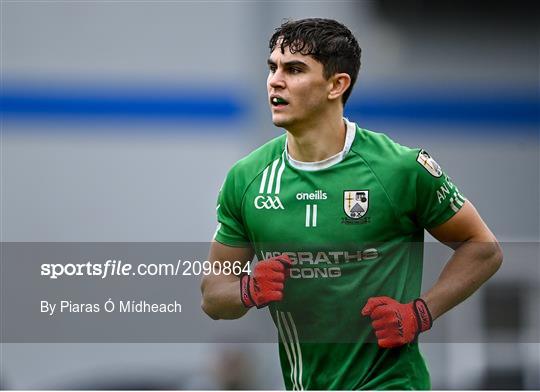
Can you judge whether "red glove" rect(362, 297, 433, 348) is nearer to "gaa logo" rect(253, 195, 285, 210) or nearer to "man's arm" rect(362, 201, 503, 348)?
"man's arm" rect(362, 201, 503, 348)

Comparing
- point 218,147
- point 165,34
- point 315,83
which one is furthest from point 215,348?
point 165,34

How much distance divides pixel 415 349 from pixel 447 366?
80 cm

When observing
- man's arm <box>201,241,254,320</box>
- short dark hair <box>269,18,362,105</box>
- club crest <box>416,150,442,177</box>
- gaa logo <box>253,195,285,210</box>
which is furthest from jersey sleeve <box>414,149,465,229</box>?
man's arm <box>201,241,254,320</box>

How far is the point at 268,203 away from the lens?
153 inches

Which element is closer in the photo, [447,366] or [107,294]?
[107,294]

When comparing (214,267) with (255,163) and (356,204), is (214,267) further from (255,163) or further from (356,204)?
(356,204)

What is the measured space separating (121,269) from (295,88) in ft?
3.39

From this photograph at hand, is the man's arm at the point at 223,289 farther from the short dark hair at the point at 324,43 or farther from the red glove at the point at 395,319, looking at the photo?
the short dark hair at the point at 324,43

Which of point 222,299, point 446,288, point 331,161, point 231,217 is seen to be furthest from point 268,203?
point 446,288

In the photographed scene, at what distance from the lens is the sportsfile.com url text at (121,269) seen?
412 centimetres

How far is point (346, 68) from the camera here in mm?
3891

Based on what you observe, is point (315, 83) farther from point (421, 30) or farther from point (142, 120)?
point (421, 30)

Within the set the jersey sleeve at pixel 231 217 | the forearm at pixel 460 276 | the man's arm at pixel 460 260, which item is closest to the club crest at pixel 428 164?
the man's arm at pixel 460 260

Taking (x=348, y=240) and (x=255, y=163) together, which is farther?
(x=255, y=163)
